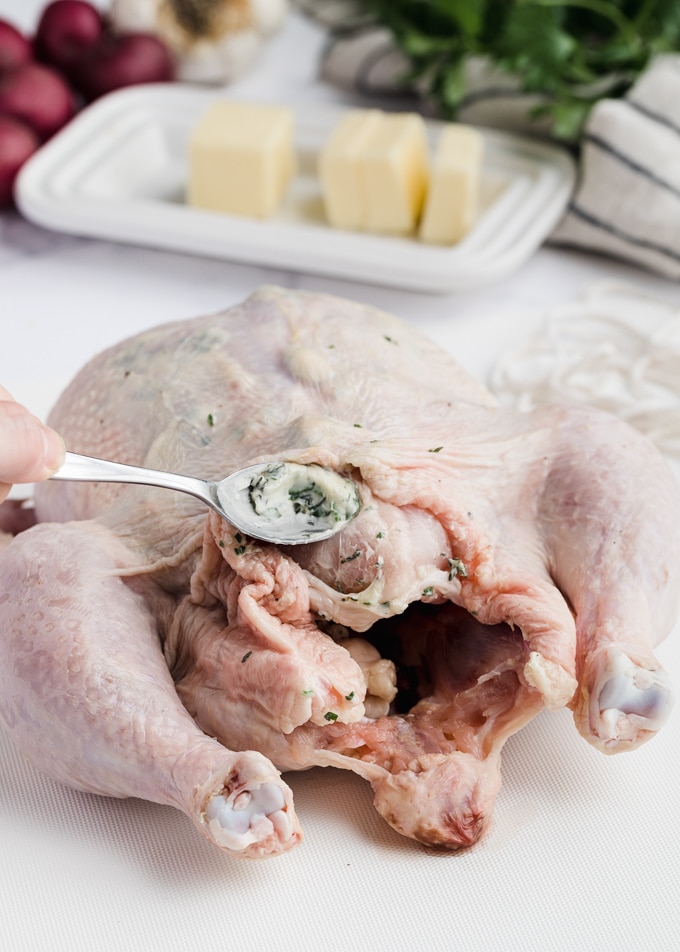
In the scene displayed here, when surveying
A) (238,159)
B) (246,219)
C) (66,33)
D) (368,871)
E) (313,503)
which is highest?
(66,33)

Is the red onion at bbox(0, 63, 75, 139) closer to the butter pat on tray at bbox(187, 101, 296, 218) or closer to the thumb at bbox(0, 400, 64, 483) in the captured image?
the butter pat on tray at bbox(187, 101, 296, 218)

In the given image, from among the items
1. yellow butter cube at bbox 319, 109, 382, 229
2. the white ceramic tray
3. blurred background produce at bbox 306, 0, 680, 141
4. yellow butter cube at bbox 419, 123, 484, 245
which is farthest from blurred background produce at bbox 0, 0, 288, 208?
yellow butter cube at bbox 419, 123, 484, 245

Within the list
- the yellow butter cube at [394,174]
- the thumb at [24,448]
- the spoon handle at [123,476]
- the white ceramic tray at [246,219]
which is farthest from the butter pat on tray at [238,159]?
the thumb at [24,448]

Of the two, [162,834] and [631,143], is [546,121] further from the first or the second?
[162,834]

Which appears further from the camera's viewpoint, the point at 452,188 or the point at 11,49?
the point at 11,49

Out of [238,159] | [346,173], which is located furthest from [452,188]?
[238,159]

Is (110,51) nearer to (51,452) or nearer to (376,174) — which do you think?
(376,174)

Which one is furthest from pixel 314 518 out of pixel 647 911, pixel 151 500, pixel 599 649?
pixel 647 911
